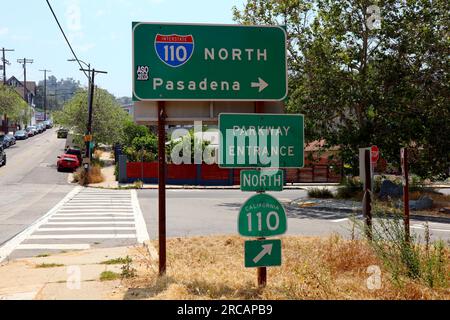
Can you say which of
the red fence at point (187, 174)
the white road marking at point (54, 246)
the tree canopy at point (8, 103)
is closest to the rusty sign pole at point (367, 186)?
the white road marking at point (54, 246)

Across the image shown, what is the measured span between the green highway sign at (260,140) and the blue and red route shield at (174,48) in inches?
50.6

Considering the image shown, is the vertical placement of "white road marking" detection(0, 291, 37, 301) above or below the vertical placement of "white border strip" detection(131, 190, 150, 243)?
above

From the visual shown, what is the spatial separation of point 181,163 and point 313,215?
19411mm

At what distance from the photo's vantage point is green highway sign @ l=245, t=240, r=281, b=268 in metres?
6.91

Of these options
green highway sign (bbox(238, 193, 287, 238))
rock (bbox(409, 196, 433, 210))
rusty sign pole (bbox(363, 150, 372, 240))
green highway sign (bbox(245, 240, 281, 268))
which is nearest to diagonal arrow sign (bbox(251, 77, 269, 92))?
green highway sign (bbox(238, 193, 287, 238))

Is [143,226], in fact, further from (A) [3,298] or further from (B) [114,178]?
(B) [114,178]

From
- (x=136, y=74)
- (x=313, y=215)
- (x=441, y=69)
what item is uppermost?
(x=441, y=69)

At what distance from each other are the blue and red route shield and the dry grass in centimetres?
311

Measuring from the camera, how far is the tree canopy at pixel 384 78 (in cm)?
2252

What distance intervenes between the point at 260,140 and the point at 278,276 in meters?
2.12

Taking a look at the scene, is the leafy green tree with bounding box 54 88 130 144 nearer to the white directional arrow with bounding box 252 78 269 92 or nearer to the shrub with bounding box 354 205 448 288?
the white directional arrow with bounding box 252 78 269 92

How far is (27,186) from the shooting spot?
31.8 metres

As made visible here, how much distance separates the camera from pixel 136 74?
25.2 ft
